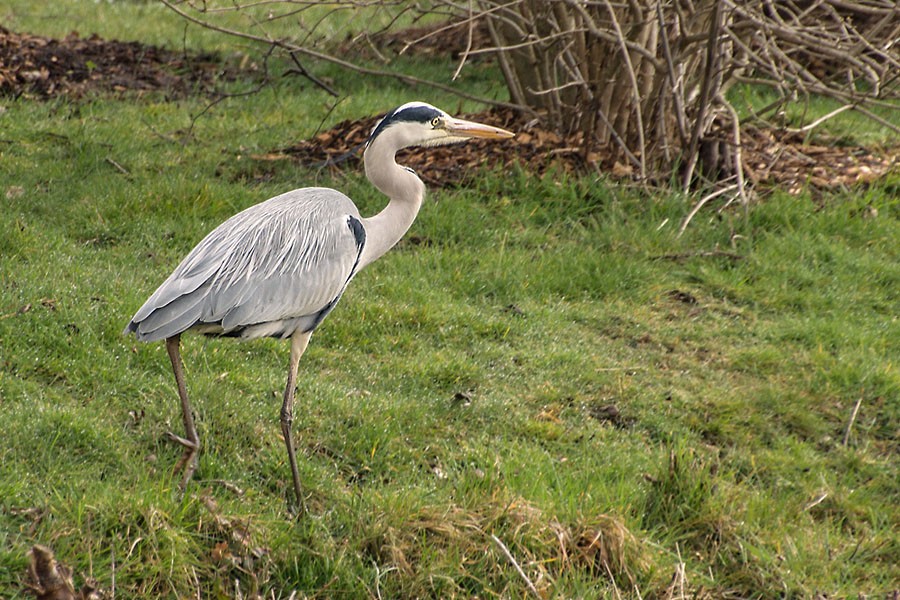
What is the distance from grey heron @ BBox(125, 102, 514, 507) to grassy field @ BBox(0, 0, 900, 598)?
46 centimetres

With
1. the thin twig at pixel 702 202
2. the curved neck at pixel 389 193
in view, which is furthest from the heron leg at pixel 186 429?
the thin twig at pixel 702 202

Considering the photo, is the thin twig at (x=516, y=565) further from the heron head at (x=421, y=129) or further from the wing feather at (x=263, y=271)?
the heron head at (x=421, y=129)

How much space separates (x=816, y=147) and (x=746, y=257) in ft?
7.53

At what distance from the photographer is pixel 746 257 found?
7598mm

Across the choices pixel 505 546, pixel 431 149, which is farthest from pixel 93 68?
pixel 505 546

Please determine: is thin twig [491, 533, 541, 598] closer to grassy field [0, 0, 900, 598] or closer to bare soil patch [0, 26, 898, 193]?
grassy field [0, 0, 900, 598]

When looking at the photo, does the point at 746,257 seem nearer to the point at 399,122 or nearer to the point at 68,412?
the point at 399,122

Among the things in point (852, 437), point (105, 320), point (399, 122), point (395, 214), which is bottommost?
point (852, 437)

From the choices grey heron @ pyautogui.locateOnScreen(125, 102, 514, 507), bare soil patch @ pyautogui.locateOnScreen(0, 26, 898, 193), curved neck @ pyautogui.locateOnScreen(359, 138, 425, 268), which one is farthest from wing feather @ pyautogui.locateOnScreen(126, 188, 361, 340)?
bare soil patch @ pyautogui.locateOnScreen(0, 26, 898, 193)

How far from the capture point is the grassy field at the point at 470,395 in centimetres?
454

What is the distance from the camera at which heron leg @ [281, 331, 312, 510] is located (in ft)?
16.1

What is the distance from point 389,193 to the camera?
18.3 ft

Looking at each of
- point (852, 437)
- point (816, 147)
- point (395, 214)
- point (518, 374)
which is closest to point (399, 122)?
point (395, 214)

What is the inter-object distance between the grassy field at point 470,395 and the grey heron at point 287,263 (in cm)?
46
